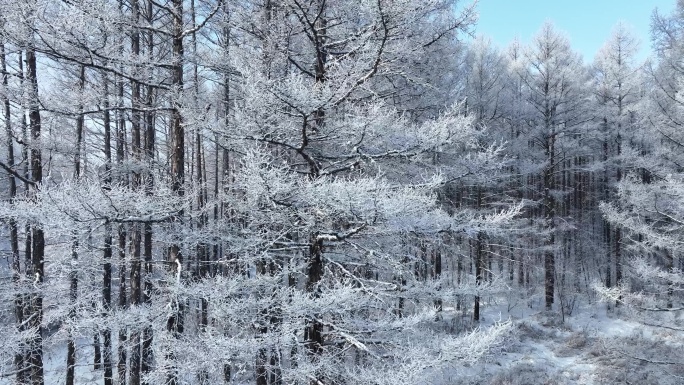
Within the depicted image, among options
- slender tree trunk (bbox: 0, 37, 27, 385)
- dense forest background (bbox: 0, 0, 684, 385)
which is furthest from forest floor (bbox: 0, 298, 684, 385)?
dense forest background (bbox: 0, 0, 684, 385)

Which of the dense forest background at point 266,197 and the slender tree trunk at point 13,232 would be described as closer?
the dense forest background at point 266,197

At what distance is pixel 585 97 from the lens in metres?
Result: 16.8

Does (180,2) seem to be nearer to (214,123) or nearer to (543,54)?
(214,123)

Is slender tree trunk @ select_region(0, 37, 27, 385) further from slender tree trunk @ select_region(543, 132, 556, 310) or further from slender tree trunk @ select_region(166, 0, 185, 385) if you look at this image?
slender tree trunk @ select_region(543, 132, 556, 310)

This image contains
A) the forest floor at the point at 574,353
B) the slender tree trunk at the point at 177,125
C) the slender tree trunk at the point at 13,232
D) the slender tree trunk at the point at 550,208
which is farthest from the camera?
the slender tree trunk at the point at 550,208

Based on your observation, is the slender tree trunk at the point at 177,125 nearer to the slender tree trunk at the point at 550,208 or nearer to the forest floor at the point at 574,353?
the forest floor at the point at 574,353

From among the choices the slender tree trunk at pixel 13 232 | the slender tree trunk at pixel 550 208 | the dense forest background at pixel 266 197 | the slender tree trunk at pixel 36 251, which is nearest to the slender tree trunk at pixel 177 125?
the dense forest background at pixel 266 197

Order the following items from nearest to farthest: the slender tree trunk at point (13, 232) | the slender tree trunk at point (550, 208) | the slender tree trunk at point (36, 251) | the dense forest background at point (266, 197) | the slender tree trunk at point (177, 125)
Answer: the dense forest background at point (266, 197) < the slender tree trunk at point (177, 125) < the slender tree trunk at point (13, 232) < the slender tree trunk at point (36, 251) < the slender tree trunk at point (550, 208)

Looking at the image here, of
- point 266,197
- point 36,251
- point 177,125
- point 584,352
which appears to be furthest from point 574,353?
point 36,251

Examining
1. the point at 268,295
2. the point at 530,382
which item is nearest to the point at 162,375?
the point at 268,295

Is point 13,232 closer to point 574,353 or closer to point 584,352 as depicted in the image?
point 574,353

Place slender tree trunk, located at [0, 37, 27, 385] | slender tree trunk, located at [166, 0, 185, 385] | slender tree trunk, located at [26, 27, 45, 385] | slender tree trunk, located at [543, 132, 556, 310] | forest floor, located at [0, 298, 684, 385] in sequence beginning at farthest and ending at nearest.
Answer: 1. slender tree trunk, located at [543, 132, 556, 310]
2. forest floor, located at [0, 298, 684, 385]
3. slender tree trunk, located at [26, 27, 45, 385]
4. slender tree trunk, located at [0, 37, 27, 385]
5. slender tree trunk, located at [166, 0, 185, 385]

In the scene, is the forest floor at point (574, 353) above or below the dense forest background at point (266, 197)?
below

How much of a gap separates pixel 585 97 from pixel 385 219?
16564 mm
